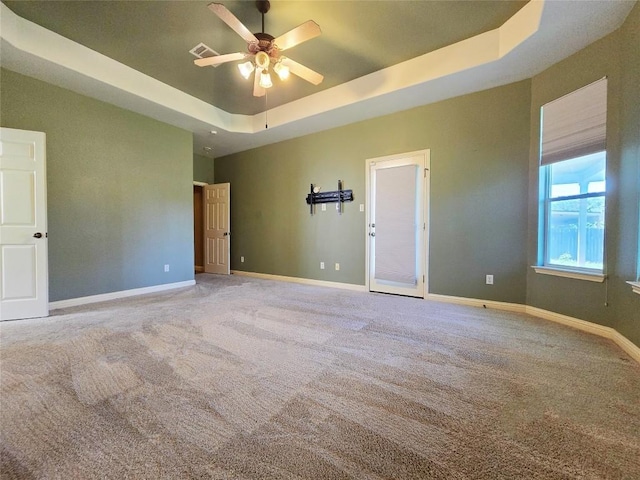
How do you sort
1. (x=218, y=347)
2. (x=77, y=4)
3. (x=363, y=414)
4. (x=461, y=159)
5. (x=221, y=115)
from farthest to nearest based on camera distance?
(x=221, y=115), (x=461, y=159), (x=77, y=4), (x=218, y=347), (x=363, y=414)

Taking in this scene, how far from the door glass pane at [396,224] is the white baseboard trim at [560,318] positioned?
562 millimetres

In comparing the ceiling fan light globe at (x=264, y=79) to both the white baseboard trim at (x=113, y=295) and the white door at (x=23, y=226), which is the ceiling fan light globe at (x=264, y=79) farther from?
the white baseboard trim at (x=113, y=295)

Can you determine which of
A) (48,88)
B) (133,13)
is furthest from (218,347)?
(48,88)

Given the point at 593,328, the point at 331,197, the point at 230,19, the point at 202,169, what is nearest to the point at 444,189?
the point at 331,197

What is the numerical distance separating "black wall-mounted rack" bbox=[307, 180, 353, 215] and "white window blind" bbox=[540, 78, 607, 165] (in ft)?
8.34

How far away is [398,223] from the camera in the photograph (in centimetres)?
405

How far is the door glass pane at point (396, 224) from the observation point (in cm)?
393

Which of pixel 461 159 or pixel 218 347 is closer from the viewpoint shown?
pixel 218 347

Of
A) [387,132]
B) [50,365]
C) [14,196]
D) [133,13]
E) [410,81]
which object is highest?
[133,13]

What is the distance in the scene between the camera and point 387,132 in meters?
4.12

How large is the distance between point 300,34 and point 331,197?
265 centimetres

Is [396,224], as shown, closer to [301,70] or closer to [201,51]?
[301,70]

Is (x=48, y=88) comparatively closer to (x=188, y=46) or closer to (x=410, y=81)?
(x=188, y=46)

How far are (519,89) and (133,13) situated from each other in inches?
165
